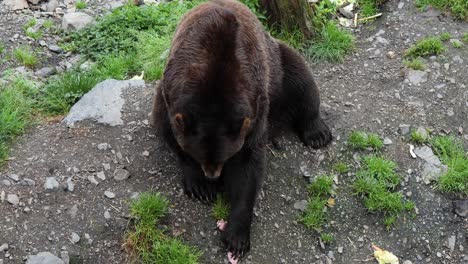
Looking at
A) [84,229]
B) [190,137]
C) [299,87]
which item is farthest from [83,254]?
[299,87]

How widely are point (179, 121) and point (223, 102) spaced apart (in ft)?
1.04

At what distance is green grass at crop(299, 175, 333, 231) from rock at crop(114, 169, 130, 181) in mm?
1508

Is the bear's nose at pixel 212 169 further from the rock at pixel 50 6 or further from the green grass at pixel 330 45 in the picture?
the rock at pixel 50 6

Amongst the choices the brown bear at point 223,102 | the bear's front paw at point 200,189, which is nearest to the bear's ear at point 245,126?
the brown bear at point 223,102

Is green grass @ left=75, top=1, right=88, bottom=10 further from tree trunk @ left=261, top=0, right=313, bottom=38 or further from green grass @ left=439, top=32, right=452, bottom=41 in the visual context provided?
green grass @ left=439, top=32, right=452, bottom=41

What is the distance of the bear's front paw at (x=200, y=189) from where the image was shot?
5.09 metres

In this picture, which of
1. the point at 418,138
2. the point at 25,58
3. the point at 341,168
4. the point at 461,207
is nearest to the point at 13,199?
the point at 25,58

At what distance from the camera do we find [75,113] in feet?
18.8

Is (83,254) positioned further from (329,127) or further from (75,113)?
(329,127)

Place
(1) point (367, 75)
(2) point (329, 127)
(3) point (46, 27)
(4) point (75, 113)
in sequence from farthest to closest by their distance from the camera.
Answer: (3) point (46, 27) < (1) point (367, 75) < (2) point (329, 127) < (4) point (75, 113)

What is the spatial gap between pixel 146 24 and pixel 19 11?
1.65 m

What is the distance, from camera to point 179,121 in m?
4.13

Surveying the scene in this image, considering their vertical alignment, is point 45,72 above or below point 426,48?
below

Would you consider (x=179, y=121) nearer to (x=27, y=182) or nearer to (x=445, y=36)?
(x=27, y=182)
